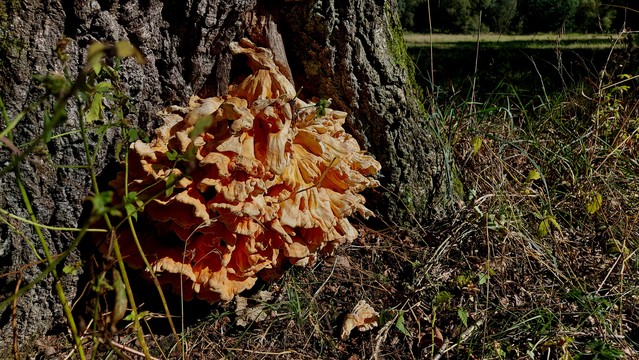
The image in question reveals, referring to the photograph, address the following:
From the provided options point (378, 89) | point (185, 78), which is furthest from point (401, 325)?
point (185, 78)

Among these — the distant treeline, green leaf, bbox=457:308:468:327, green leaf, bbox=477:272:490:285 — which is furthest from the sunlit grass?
green leaf, bbox=457:308:468:327

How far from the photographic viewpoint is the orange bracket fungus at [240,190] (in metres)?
2.12

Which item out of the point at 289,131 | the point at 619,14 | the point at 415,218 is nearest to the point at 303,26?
the point at 289,131

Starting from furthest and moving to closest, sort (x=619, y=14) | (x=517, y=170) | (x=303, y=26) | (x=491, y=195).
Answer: (x=619, y=14) → (x=517, y=170) → (x=491, y=195) → (x=303, y=26)

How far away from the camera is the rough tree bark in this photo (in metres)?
2.11

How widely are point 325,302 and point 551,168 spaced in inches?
69.9

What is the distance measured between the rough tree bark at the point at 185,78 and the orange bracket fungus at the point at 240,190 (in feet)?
0.73

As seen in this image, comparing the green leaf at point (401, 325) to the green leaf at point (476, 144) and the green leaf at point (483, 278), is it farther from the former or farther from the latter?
the green leaf at point (476, 144)

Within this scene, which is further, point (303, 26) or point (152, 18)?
point (303, 26)

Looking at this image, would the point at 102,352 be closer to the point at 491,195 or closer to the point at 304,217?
the point at 304,217

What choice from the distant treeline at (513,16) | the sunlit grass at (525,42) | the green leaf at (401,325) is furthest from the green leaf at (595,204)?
the distant treeline at (513,16)

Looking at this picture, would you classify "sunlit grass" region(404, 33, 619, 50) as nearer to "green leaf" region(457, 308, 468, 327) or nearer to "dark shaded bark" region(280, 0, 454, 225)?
"dark shaded bark" region(280, 0, 454, 225)

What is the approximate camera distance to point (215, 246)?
88.4 inches

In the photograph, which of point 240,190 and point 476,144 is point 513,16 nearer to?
point 476,144
